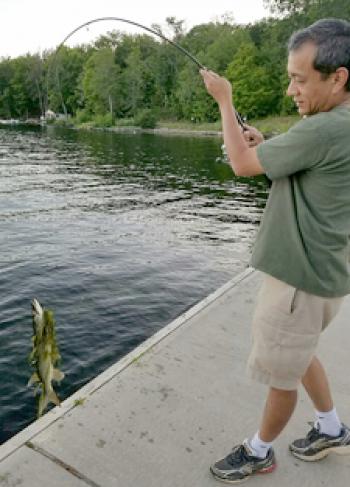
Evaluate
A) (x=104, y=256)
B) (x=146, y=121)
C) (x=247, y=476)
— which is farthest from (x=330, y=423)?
(x=146, y=121)

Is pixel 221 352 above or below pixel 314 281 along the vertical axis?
below

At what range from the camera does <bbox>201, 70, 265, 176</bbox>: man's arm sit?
232 centimetres

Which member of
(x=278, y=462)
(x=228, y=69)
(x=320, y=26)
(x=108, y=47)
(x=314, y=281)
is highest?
(x=108, y=47)

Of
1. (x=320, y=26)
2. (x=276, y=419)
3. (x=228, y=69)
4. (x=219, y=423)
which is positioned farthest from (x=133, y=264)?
(x=228, y=69)

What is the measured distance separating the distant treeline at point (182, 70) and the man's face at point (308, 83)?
64.5m

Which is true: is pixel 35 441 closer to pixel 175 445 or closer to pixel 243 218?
pixel 175 445

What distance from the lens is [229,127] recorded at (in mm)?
2402

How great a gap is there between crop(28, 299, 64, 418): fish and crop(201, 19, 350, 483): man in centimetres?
147

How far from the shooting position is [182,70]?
3164 inches

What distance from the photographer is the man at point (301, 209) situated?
216cm

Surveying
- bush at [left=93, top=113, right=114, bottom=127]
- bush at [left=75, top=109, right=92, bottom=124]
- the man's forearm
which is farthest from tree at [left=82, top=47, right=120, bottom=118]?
the man's forearm

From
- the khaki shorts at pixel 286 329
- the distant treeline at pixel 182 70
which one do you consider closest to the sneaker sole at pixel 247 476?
the khaki shorts at pixel 286 329

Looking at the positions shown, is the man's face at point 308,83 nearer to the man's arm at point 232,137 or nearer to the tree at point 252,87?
the man's arm at point 232,137

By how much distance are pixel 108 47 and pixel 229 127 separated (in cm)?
9150
